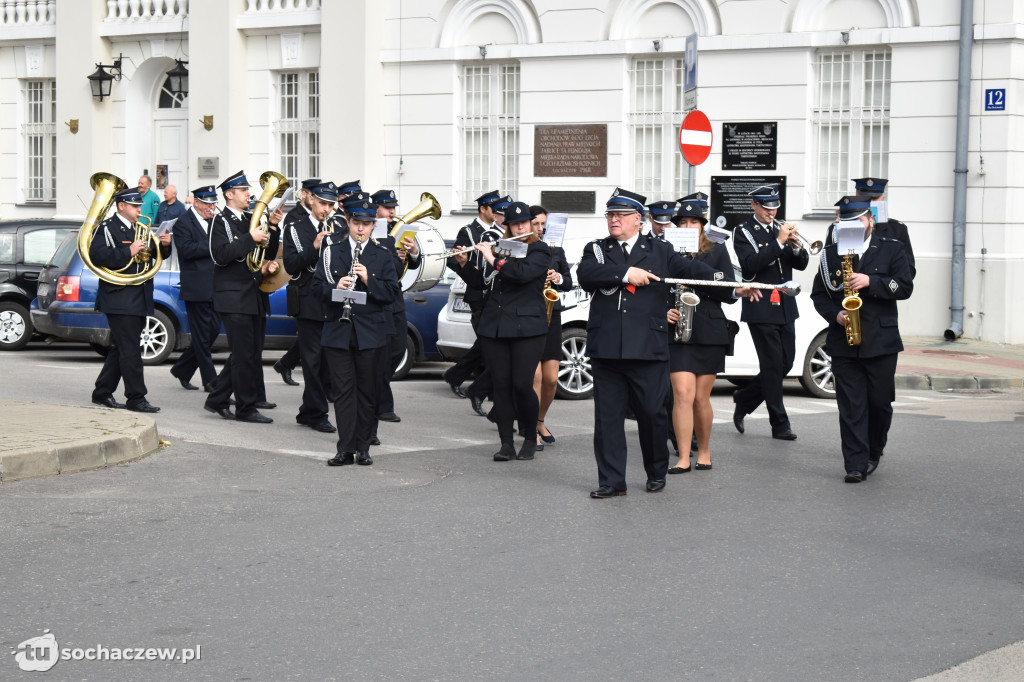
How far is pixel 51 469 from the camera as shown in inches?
361

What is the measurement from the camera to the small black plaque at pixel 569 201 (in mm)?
21516

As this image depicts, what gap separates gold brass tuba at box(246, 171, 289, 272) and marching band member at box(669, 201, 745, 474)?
3.52 meters

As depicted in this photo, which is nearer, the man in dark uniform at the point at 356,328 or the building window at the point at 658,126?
the man in dark uniform at the point at 356,328

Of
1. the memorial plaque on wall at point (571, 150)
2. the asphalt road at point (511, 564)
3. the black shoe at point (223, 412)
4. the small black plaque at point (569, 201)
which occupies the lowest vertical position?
the asphalt road at point (511, 564)

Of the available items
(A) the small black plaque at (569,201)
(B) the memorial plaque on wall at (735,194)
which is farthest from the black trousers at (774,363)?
(A) the small black plaque at (569,201)

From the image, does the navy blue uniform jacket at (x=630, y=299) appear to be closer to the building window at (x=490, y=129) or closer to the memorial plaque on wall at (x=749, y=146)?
the memorial plaque on wall at (x=749, y=146)

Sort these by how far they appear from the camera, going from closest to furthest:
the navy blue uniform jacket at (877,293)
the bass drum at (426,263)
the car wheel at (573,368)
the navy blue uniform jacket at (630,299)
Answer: the navy blue uniform jacket at (630,299) < the navy blue uniform jacket at (877,293) < the bass drum at (426,263) < the car wheel at (573,368)

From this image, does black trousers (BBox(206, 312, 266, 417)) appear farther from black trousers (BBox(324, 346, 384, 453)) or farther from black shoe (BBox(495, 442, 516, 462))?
black shoe (BBox(495, 442, 516, 462))

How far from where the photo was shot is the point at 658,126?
21.4 metres

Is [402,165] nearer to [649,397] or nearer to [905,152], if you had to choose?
[905,152]

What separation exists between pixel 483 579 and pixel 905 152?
14.4 m

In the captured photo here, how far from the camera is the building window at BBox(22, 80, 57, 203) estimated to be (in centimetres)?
2634

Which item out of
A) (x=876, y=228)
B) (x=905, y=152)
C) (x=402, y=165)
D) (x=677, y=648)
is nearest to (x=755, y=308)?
(x=876, y=228)

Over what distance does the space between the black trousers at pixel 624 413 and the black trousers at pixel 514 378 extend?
1.29 metres
